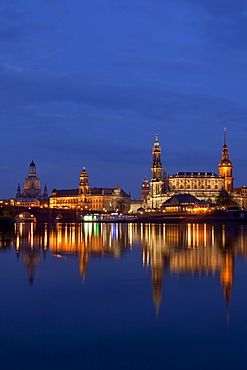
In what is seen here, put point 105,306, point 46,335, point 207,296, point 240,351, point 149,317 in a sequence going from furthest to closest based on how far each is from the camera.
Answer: point 207,296 < point 105,306 < point 149,317 < point 46,335 < point 240,351

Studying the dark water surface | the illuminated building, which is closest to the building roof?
the illuminated building

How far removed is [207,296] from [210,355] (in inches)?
269

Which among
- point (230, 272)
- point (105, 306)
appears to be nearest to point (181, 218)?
point (230, 272)

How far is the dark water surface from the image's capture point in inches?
525

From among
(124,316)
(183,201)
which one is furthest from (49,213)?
(124,316)

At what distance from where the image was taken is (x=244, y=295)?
20781 millimetres

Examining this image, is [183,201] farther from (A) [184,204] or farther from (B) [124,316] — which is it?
(B) [124,316]

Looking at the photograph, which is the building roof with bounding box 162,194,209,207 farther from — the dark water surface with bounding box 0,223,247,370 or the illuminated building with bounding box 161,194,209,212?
the dark water surface with bounding box 0,223,247,370

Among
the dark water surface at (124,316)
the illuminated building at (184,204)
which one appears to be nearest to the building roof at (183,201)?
the illuminated building at (184,204)

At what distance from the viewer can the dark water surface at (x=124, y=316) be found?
A: 13.3 meters

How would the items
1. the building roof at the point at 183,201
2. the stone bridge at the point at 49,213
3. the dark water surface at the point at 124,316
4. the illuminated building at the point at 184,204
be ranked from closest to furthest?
1. the dark water surface at the point at 124,316
2. the stone bridge at the point at 49,213
3. the illuminated building at the point at 184,204
4. the building roof at the point at 183,201

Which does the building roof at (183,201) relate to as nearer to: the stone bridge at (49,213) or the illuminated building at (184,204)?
the illuminated building at (184,204)

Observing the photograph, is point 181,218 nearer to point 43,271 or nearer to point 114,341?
point 43,271

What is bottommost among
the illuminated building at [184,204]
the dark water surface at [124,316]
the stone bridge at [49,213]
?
the dark water surface at [124,316]
